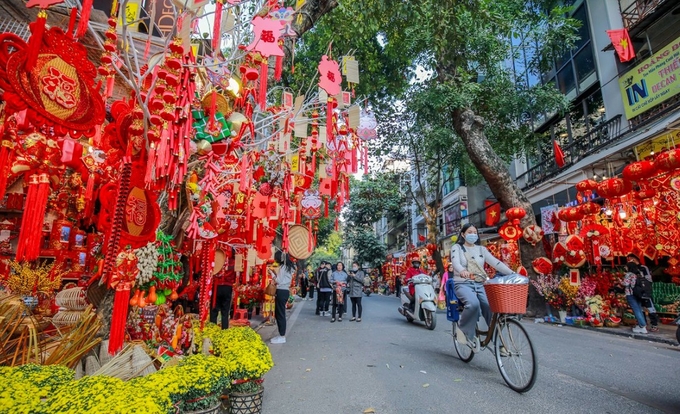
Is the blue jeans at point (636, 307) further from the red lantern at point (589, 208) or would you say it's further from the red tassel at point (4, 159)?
the red tassel at point (4, 159)

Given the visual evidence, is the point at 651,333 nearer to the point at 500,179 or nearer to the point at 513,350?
the point at 500,179

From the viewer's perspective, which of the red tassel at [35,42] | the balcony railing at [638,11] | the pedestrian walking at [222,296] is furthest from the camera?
the balcony railing at [638,11]

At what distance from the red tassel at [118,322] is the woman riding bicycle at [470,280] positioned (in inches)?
156

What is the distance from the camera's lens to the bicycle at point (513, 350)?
3783mm

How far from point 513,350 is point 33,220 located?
507 cm

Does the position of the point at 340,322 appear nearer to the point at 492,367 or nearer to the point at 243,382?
the point at 492,367

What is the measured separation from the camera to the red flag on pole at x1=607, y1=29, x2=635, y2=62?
432 inches

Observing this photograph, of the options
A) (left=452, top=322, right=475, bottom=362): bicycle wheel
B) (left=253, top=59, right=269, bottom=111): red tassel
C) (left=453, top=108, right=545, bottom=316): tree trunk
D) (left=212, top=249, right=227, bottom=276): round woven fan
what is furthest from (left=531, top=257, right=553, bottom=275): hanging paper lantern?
(left=253, top=59, right=269, bottom=111): red tassel

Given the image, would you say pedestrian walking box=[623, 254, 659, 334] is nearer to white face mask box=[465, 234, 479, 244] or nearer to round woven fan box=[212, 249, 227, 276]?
white face mask box=[465, 234, 479, 244]

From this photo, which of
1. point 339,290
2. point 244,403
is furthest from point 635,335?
point 244,403

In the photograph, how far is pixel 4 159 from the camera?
358 cm

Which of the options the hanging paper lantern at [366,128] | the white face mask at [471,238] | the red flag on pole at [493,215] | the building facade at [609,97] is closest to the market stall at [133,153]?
the hanging paper lantern at [366,128]

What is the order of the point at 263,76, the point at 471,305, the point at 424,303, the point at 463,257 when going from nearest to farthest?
the point at 263,76, the point at 471,305, the point at 463,257, the point at 424,303

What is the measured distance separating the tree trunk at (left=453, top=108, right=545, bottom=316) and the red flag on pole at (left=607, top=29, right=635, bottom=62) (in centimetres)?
450
